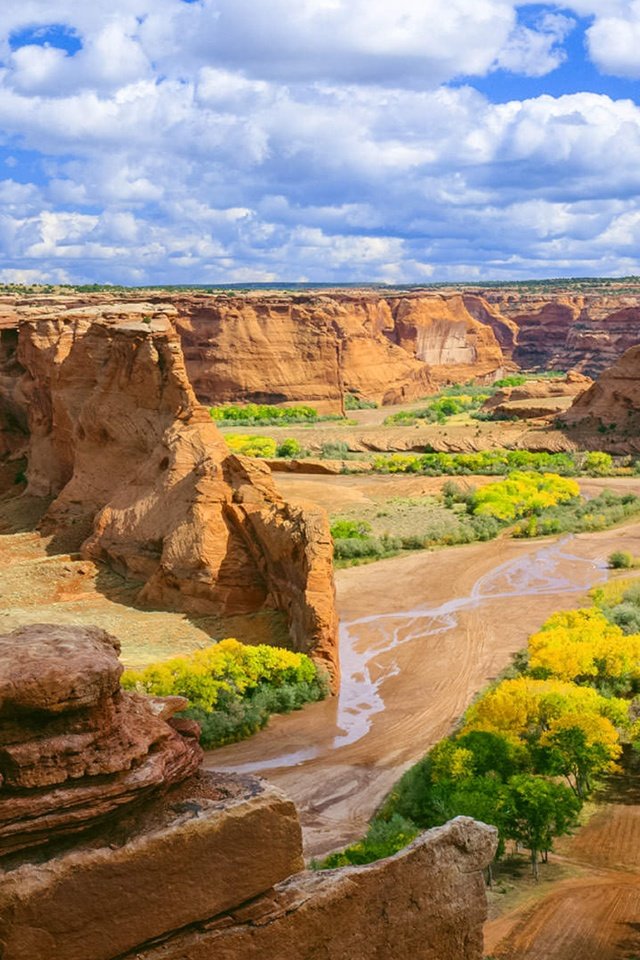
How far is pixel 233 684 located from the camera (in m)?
20.0

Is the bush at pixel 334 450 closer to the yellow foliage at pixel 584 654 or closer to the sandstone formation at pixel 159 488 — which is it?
the sandstone formation at pixel 159 488

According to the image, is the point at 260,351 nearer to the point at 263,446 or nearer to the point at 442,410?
the point at 442,410

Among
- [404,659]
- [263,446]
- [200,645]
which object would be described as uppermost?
[263,446]

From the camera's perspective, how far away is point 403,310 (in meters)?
108

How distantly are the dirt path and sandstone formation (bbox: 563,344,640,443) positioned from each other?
2474 centimetres

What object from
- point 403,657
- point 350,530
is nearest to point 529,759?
point 403,657

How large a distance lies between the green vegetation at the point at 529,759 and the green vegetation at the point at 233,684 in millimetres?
3705

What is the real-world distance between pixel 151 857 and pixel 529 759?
33.2 feet

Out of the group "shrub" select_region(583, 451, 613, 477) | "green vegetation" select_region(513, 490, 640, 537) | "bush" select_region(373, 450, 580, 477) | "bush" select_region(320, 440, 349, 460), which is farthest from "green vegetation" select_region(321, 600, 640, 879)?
"bush" select_region(320, 440, 349, 460)

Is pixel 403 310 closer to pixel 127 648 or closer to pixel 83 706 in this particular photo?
pixel 127 648

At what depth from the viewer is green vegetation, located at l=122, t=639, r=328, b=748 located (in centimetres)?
1912

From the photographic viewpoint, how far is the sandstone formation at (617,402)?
205 feet

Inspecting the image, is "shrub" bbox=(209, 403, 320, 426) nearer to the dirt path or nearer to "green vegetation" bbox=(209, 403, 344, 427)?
"green vegetation" bbox=(209, 403, 344, 427)

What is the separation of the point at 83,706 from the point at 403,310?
103178 mm
